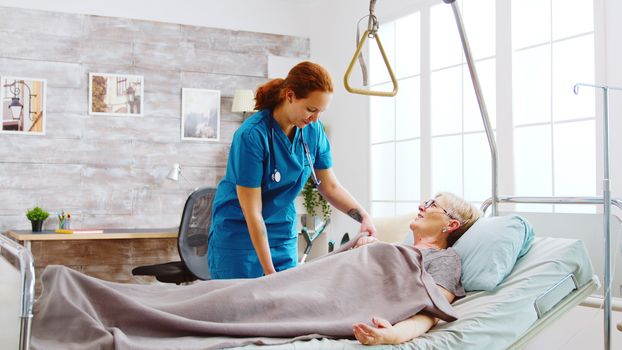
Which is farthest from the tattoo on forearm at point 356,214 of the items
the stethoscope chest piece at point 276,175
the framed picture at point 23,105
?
the framed picture at point 23,105

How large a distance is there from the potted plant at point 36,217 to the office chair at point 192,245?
923 mm

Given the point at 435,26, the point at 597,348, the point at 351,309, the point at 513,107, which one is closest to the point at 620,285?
the point at 597,348

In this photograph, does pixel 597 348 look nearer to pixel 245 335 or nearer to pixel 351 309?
pixel 351 309

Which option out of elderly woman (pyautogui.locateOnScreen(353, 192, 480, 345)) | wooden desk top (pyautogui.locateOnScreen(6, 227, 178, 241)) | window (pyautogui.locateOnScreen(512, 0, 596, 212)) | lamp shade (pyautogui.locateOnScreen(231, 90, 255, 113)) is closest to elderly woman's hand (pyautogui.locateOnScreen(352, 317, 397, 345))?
elderly woman (pyautogui.locateOnScreen(353, 192, 480, 345))

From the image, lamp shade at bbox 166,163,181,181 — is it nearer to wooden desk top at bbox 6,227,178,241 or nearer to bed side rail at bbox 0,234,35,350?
wooden desk top at bbox 6,227,178,241

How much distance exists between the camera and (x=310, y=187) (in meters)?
4.72

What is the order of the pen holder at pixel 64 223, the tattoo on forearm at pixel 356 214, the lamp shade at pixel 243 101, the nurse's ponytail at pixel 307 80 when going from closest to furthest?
the nurse's ponytail at pixel 307 80, the tattoo on forearm at pixel 356 214, the pen holder at pixel 64 223, the lamp shade at pixel 243 101

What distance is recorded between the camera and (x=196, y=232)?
346cm

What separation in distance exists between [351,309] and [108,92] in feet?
11.1

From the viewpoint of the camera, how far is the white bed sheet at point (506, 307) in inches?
60.0

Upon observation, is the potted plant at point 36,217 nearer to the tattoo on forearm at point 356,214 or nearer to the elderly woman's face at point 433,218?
the tattoo on forearm at point 356,214

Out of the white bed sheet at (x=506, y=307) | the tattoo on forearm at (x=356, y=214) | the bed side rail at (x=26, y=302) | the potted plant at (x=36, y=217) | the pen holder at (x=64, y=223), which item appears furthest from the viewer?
the pen holder at (x=64, y=223)

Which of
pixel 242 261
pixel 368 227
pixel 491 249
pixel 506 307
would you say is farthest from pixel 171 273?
pixel 506 307

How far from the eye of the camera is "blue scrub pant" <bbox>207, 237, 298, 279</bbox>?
212cm
